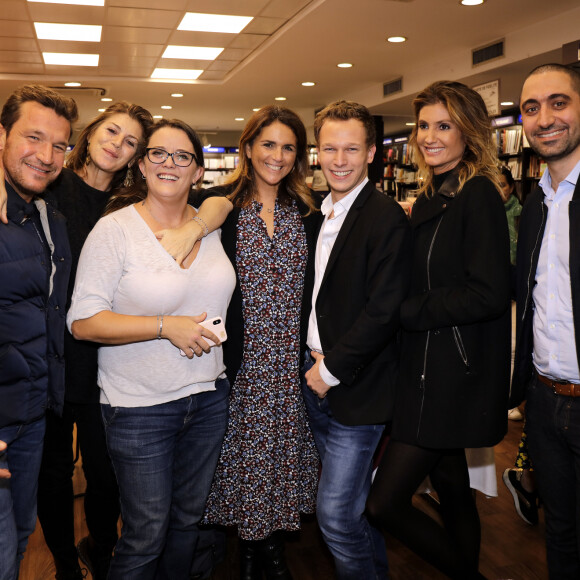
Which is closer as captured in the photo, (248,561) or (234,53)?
(248,561)

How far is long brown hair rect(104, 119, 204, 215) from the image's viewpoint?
1932 mm

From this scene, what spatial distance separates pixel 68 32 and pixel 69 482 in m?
5.37

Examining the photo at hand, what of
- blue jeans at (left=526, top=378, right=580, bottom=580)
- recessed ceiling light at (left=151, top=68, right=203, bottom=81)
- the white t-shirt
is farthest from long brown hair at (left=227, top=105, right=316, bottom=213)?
recessed ceiling light at (left=151, top=68, right=203, bottom=81)

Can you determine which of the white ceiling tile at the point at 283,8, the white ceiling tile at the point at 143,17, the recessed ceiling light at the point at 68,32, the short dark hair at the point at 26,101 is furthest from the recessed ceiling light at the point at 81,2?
the short dark hair at the point at 26,101

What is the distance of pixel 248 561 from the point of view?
2346 mm

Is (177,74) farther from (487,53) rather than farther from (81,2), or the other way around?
(487,53)

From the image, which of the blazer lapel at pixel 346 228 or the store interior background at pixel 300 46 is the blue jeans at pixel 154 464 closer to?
the blazer lapel at pixel 346 228

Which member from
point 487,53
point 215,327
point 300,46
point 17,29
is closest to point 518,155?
point 487,53

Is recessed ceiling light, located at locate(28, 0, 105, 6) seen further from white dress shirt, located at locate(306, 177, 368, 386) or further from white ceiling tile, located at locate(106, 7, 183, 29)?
white dress shirt, located at locate(306, 177, 368, 386)

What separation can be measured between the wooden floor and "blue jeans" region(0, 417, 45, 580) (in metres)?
0.89

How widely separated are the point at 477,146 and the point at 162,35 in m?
5.41

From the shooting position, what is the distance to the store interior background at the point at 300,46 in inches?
206

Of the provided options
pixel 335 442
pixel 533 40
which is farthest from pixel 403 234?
pixel 533 40

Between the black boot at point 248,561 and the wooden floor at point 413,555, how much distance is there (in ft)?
0.43
